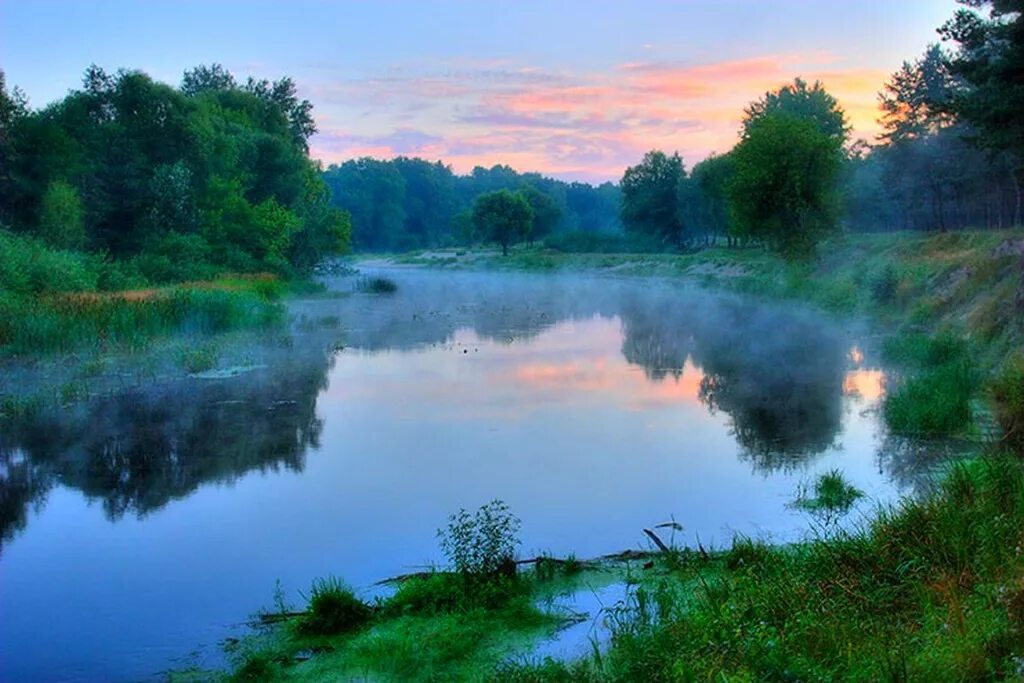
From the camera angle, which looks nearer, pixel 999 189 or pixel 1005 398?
pixel 1005 398

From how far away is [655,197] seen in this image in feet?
254

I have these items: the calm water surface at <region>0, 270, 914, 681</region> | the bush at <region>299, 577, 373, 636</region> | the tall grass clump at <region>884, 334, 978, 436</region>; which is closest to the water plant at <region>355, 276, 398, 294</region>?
the calm water surface at <region>0, 270, 914, 681</region>

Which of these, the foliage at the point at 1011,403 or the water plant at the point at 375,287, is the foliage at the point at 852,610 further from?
the water plant at the point at 375,287

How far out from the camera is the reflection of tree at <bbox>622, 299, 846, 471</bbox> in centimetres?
1484

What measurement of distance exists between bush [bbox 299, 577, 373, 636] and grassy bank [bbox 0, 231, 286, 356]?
50.5ft

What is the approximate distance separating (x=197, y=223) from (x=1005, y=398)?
35655 mm

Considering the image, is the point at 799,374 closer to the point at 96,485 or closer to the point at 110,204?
the point at 96,485

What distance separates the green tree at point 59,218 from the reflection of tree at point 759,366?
70.1 feet

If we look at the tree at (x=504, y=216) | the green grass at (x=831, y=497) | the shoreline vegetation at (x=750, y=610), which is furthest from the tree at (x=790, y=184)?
the tree at (x=504, y=216)

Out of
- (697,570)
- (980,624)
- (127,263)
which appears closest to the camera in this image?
(980,624)

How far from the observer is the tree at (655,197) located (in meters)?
76.6

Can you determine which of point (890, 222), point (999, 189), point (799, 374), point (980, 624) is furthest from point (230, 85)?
point (980, 624)

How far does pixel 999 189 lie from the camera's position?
40.9m

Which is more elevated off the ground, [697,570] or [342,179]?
[342,179]
